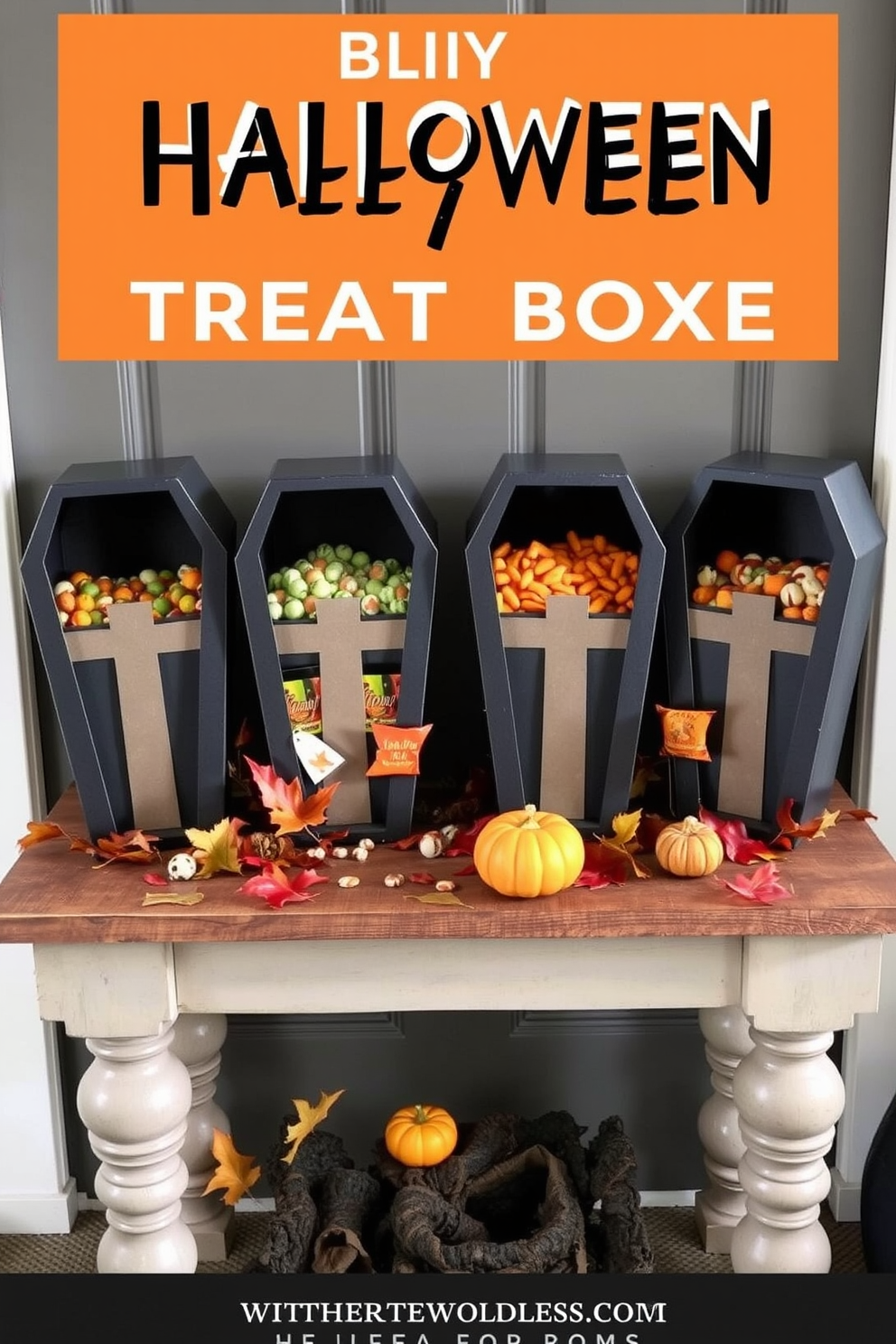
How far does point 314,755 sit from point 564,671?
0.35 m

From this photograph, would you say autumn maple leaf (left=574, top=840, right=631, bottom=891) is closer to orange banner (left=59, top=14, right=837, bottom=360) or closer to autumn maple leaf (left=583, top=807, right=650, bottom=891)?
autumn maple leaf (left=583, top=807, right=650, bottom=891)

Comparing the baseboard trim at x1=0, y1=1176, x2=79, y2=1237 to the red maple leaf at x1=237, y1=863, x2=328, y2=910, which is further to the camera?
the baseboard trim at x1=0, y1=1176, x2=79, y2=1237

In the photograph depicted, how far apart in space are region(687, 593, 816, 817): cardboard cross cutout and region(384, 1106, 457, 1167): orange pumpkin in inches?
25.1

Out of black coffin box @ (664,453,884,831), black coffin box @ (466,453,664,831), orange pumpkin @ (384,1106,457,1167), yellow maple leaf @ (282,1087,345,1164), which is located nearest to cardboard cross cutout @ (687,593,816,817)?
black coffin box @ (664,453,884,831)

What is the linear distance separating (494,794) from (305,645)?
0.39m

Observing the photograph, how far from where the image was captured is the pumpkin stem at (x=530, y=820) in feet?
5.44

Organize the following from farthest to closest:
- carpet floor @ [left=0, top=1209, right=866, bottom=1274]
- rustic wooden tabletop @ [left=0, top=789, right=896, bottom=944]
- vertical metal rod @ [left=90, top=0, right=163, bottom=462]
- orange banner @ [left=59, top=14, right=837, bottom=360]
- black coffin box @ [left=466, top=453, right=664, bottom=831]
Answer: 1. carpet floor @ [left=0, top=1209, right=866, bottom=1274]
2. vertical metal rod @ [left=90, top=0, right=163, bottom=462]
3. orange banner @ [left=59, top=14, right=837, bottom=360]
4. black coffin box @ [left=466, top=453, right=664, bottom=831]
5. rustic wooden tabletop @ [left=0, top=789, right=896, bottom=944]

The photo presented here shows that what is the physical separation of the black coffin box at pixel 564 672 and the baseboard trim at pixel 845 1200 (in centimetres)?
85

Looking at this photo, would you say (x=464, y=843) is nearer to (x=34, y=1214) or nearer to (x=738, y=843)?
(x=738, y=843)

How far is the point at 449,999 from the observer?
1.68 meters

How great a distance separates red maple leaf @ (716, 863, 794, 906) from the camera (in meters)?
1.64

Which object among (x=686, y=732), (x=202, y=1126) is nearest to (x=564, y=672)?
(x=686, y=732)

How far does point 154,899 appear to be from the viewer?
1661mm

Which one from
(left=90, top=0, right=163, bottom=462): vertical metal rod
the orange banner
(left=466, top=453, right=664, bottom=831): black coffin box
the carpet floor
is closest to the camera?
(left=466, top=453, right=664, bottom=831): black coffin box
